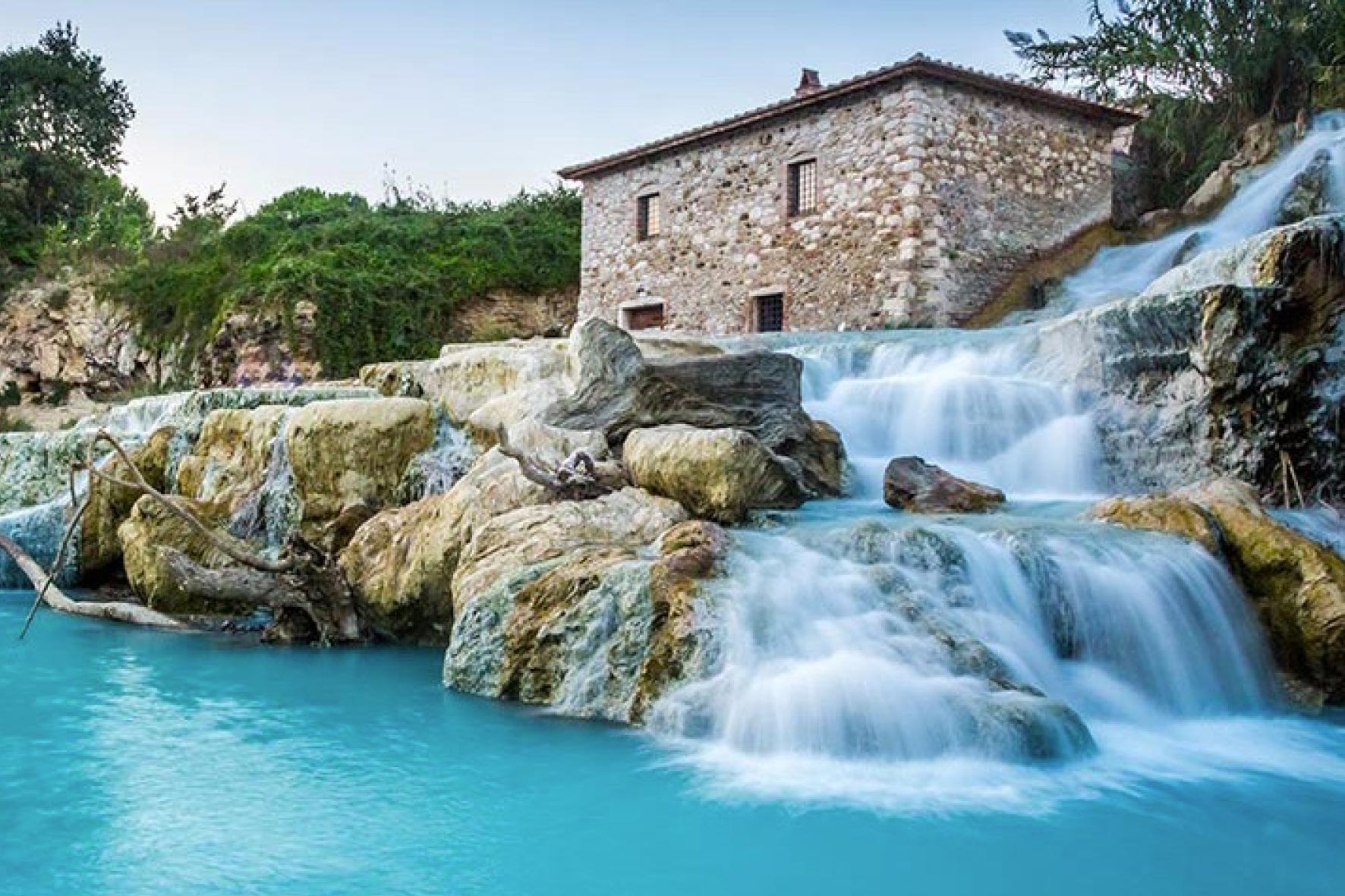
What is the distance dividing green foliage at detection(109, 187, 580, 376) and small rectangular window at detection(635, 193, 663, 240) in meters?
2.71

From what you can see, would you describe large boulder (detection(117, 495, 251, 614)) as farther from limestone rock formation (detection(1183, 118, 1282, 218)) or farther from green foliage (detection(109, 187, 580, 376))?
limestone rock formation (detection(1183, 118, 1282, 218))

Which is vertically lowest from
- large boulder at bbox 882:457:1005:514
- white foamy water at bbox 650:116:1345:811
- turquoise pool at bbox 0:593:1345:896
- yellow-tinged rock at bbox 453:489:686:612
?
turquoise pool at bbox 0:593:1345:896

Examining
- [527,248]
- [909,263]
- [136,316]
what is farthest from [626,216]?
[136,316]

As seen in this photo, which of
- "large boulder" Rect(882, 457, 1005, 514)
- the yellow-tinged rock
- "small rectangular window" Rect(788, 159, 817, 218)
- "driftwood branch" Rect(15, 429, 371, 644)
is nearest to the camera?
the yellow-tinged rock

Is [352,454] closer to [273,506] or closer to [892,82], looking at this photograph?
[273,506]

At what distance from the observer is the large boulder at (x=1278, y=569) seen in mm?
6500

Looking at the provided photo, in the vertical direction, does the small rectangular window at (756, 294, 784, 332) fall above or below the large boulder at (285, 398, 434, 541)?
above

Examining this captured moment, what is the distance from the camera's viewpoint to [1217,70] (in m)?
21.4

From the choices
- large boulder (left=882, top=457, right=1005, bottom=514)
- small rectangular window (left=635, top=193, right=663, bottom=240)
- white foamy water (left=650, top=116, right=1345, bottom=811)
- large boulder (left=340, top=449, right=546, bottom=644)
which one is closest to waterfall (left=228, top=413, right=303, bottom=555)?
large boulder (left=340, top=449, right=546, bottom=644)

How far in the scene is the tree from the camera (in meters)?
29.9

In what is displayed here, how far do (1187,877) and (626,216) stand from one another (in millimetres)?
18816

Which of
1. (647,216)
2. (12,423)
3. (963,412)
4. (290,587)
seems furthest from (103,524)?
(12,423)

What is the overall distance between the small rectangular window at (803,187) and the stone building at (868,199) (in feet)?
0.09

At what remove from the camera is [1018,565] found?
6676mm
